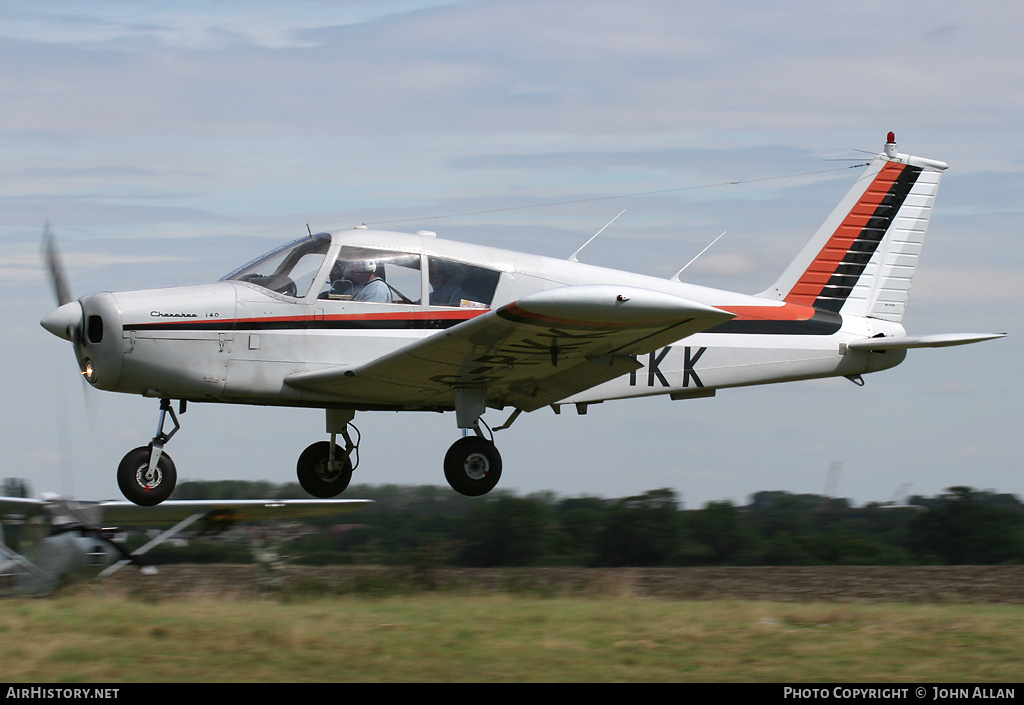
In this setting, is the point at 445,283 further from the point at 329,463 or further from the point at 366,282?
the point at 329,463

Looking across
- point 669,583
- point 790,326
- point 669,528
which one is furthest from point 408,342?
point 669,528

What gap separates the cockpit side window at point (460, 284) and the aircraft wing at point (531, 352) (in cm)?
68

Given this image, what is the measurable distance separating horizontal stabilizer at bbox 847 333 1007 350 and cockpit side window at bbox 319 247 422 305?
4766 mm

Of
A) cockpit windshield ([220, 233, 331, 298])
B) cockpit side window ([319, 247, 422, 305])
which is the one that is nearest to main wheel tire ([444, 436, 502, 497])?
cockpit side window ([319, 247, 422, 305])

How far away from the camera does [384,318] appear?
32.8ft

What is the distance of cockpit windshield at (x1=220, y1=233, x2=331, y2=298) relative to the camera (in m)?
9.88

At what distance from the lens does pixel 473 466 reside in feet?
34.2

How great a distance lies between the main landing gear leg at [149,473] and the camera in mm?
9484

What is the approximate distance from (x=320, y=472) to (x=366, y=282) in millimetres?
2481

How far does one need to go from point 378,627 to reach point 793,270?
6.24 m

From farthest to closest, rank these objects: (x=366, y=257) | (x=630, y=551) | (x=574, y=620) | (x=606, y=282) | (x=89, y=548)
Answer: (x=630, y=551), (x=89, y=548), (x=606, y=282), (x=366, y=257), (x=574, y=620)

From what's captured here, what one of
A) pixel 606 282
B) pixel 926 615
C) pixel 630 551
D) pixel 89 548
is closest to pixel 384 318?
pixel 606 282
